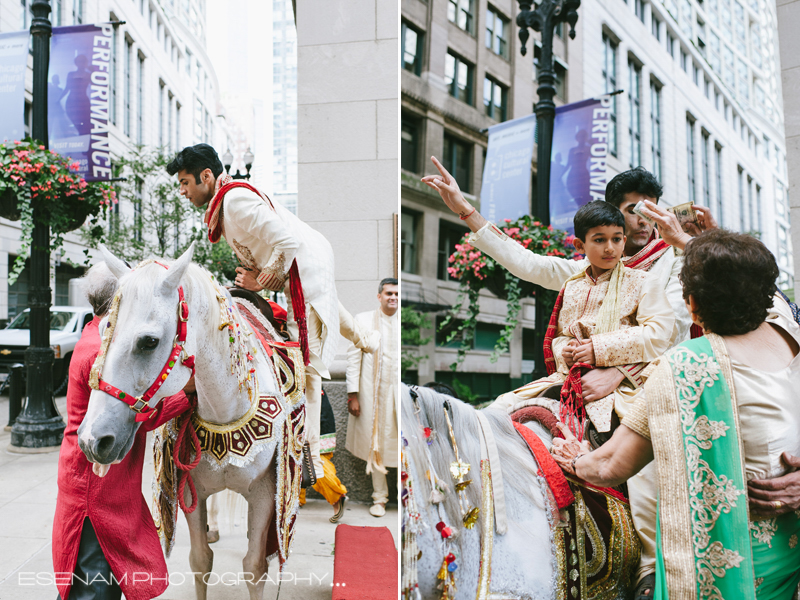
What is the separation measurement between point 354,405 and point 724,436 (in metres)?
3.81

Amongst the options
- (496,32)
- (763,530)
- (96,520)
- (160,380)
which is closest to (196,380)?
(160,380)

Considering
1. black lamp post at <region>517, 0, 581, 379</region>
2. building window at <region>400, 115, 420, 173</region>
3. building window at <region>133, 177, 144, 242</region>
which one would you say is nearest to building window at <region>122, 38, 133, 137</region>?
building window at <region>133, 177, 144, 242</region>

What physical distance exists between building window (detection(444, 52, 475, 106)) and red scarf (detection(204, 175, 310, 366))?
18.5ft

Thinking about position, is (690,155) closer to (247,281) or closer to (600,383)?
(600,383)

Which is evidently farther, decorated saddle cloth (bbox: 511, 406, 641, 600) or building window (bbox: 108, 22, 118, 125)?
building window (bbox: 108, 22, 118, 125)

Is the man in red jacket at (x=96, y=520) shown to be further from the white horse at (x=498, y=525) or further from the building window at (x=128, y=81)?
the building window at (x=128, y=81)

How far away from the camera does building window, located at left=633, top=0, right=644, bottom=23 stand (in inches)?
186

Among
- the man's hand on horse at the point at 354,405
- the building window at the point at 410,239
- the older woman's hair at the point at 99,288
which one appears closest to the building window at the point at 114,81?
the building window at the point at 410,239

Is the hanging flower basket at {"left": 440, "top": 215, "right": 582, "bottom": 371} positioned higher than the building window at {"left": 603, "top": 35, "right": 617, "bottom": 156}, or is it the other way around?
the building window at {"left": 603, "top": 35, "right": 617, "bottom": 156}

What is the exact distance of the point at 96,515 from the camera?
2.25m

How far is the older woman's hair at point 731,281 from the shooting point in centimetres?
159

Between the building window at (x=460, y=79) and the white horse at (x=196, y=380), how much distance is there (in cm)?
657

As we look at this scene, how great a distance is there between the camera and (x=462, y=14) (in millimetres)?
8289

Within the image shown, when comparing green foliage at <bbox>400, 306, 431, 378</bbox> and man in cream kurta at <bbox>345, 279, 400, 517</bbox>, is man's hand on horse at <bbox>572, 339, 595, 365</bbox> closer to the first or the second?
man in cream kurta at <bbox>345, 279, 400, 517</bbox>
